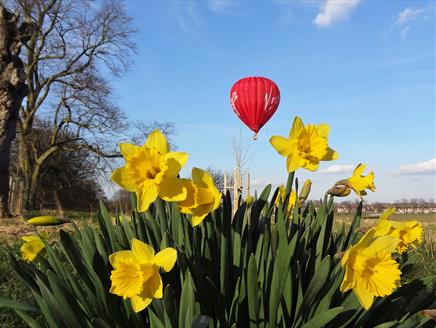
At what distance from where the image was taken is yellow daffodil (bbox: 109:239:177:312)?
113 cm

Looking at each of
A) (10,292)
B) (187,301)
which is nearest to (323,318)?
(187,301)

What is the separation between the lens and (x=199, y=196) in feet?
3.95

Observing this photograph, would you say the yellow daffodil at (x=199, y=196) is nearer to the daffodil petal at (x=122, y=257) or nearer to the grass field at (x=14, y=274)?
the daffodil petal at (x=122, y=257)

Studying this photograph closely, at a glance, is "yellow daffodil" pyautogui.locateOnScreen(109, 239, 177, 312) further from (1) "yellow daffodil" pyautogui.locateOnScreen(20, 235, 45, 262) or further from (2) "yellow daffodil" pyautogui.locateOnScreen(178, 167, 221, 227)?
(1) "yellow daffodil" pyautogui.locateOnScreen(20, 235, 45, 262)

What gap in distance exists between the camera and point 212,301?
1374 millimetres

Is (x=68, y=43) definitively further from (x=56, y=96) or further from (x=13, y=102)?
(x=13, y=102)

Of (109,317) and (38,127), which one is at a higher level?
(38,127)

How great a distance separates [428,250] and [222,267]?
4.82 m

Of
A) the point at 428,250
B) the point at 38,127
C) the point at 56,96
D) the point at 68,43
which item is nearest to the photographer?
the point at 428,250

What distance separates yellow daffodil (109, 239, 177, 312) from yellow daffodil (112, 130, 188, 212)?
0.14 meters

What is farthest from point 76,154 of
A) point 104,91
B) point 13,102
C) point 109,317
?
point 109,317

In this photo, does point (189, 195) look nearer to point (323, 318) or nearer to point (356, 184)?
point (323, 318)

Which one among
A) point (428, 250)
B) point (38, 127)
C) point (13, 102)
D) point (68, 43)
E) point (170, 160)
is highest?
point (68, 43)

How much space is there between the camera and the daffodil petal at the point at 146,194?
44.8 inches
